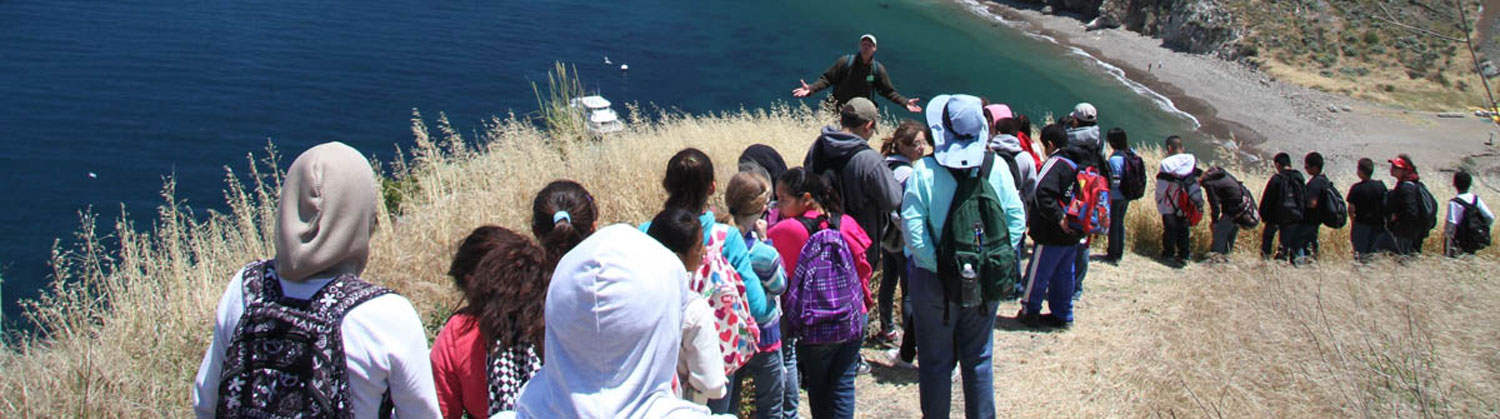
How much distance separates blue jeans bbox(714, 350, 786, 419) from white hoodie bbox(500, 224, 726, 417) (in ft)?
5.81

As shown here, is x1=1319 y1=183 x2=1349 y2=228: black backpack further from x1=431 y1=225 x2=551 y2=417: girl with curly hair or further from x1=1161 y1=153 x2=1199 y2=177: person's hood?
x1=431 y1=225 x2=551 y2=417: girl with curly hair

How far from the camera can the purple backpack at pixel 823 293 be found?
4.15 m

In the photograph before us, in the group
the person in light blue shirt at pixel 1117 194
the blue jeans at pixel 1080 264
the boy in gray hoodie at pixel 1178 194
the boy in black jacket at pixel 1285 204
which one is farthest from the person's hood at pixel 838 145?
the boy in black jacket at pixel 1285 204

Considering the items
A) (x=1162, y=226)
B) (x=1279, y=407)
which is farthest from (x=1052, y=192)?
(x=1162, y=226)

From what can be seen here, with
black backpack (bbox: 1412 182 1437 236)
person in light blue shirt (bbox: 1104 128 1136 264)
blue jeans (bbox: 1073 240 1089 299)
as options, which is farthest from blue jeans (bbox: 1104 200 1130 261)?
black backpack (bbox: 1412 182 1437 236)

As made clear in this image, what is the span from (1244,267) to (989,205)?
4.29 meters

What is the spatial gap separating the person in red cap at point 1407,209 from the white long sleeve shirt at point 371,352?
8.50 metres

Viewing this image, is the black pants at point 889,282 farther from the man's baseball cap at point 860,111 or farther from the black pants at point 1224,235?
the black pants at point 1224,235

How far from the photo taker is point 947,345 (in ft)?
14.4

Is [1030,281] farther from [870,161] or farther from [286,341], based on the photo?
[286,341]

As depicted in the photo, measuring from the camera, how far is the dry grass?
14.6 feet

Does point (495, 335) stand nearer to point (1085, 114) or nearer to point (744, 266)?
point (744, 266)

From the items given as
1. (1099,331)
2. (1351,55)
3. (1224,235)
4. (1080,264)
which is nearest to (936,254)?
(1099,331)

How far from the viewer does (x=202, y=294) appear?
552 cm
